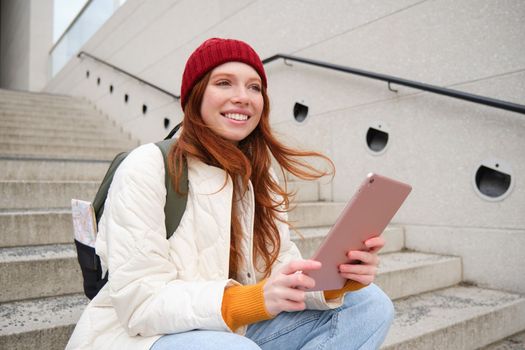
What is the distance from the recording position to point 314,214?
2980 millimetres

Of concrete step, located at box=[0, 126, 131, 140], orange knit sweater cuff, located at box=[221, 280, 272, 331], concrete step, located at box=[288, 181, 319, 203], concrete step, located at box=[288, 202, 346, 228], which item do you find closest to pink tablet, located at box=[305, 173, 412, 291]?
orange knit sweater cuff, located at box=[221, 280, 272, 331]

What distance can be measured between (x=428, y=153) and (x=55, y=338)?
2.34 meters

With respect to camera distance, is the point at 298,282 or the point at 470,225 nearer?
the point at 298,282

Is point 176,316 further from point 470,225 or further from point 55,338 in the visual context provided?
point 470,225

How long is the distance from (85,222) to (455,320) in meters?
1.67

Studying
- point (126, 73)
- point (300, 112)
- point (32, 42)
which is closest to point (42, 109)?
point (126, 73)

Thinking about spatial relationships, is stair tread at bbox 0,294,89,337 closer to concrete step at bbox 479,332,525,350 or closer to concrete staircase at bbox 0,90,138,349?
concrete staircase at bbox 0,90,138,349

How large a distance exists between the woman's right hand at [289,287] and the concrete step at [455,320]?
93cm

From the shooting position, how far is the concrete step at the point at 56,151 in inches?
148

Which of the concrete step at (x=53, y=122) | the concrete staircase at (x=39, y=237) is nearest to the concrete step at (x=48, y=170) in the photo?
the concrete staircase at (x=39, y=237)

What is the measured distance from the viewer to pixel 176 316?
91 cm

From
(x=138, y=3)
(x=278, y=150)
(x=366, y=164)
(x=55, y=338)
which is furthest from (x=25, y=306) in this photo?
(x=138, y=3)

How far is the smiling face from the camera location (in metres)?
1.23

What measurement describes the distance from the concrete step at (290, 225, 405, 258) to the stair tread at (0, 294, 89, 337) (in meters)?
1.23
